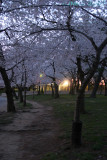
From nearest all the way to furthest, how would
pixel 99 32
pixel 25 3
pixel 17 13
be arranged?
pixel 25 3 < pixel 17 13 < pixel 99 32

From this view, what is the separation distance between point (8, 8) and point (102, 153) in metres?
7.79

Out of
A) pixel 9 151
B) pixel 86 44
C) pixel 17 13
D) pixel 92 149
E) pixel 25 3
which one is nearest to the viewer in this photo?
pixel 92 149

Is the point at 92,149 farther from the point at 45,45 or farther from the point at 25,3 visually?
the point at 45,45

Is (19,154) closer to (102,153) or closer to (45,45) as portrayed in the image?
(102,153)

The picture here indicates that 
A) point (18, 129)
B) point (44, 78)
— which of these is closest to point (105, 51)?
point (18, 129)

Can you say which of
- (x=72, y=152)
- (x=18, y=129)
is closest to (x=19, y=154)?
(x=72, y=152)

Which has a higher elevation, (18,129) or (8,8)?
(8,8)

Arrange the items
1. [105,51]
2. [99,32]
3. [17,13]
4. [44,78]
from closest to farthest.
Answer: [17,13] < [99,32] < [105,51] < [44,78]

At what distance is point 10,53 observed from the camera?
14164 mm

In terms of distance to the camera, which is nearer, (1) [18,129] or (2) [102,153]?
(2) [102,153]

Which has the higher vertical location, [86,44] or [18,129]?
[86,44]

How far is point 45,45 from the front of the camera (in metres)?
13.3

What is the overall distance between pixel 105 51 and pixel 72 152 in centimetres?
1027

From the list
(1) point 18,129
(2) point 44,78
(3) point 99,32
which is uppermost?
(3) point 99,32
